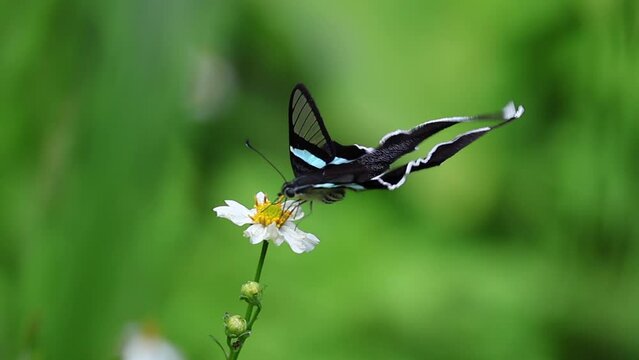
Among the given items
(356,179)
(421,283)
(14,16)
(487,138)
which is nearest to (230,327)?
(356,179)

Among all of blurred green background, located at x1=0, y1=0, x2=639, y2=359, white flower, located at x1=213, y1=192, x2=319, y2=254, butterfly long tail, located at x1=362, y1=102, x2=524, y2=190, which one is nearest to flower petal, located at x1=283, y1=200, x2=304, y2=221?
white flower, located at x1=213, y1=192, x2=319, y2=254

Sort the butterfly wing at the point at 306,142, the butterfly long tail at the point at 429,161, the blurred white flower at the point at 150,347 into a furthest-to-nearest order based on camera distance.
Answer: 1. the blurred white flower at the point at 150,347
2. the butterfly wing at the point at 306,142
3. the butterfly long tail at the point at 429,161

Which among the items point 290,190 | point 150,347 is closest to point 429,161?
point 290,190

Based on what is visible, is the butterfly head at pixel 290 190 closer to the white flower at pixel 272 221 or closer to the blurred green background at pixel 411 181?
the white flower at pixel 272 221

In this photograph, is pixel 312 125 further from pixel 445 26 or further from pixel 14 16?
pixel 445 26

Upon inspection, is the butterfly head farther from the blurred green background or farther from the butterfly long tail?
the blurred green background

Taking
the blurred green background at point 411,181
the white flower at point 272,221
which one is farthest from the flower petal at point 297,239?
the blurred green background at point 411,181
